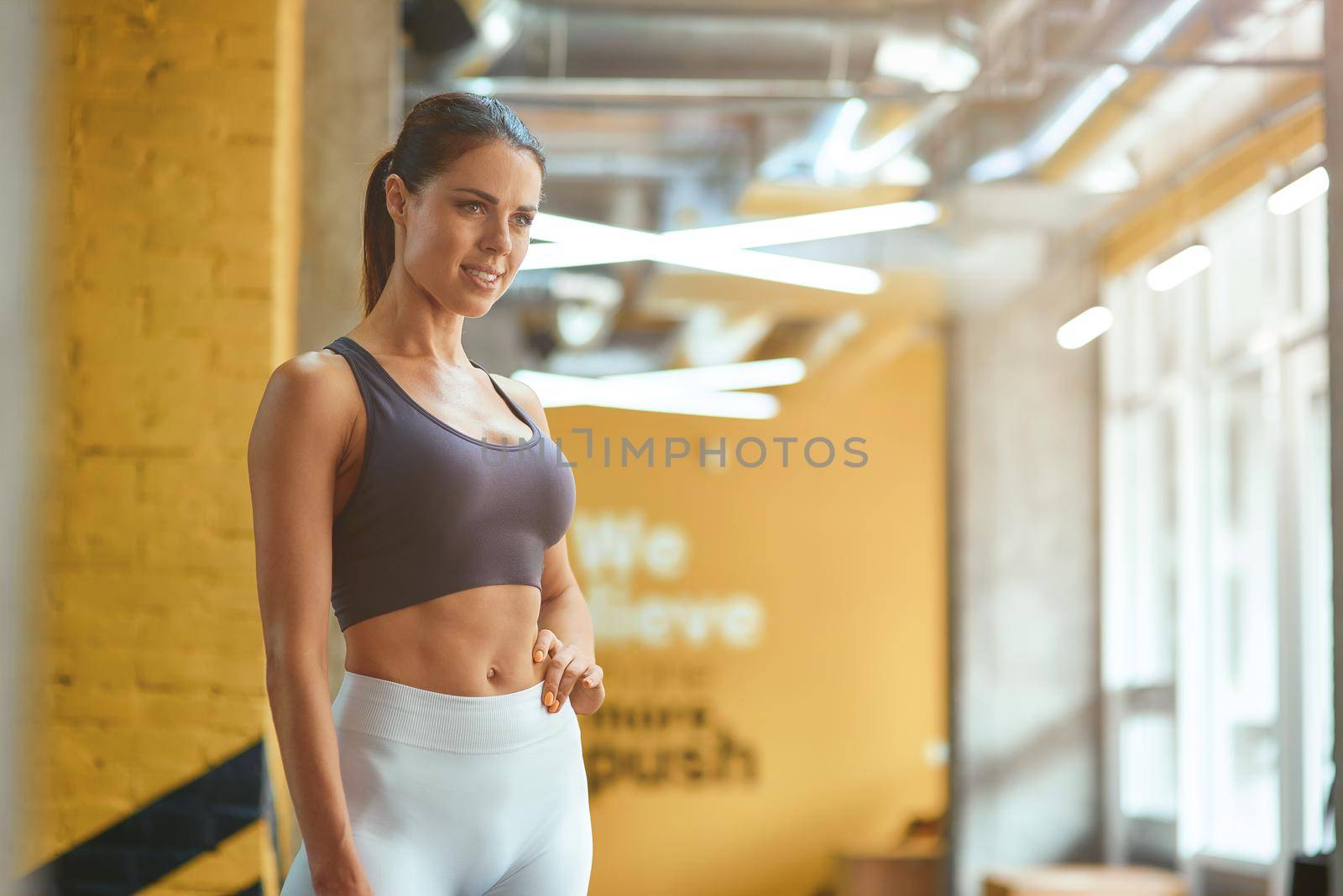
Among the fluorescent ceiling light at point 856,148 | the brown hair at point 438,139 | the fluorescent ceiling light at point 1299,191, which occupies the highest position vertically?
the fluorescent ceiling light at point 856,148

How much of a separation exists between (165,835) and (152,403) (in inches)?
33.0

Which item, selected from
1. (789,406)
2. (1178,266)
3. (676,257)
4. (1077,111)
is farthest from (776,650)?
(1077,111)

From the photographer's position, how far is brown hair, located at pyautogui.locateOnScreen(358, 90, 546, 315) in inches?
56.6

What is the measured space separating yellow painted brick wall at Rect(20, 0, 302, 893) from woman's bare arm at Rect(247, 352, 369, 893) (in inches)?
64.9

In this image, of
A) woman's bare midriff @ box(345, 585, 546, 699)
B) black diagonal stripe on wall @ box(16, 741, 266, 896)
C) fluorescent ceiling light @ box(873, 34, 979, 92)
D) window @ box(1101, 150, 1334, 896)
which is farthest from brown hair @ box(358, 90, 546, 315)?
window @ box(1101, 150, 1334, 896)

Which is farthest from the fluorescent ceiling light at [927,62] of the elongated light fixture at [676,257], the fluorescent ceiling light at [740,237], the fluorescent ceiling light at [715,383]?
the fluorescent ceiling light at [715,383]

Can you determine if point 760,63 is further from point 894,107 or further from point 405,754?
point 405,754

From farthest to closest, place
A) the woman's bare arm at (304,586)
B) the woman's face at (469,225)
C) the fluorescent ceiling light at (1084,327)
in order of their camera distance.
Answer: the fluorescent ceiling light at (1084,327) < the woman's face at (469,225) < the woman's bare arm at (304,586)

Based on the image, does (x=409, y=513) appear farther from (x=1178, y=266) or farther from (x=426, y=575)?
(x=1178, y=266)

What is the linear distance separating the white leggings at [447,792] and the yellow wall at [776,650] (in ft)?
29.4

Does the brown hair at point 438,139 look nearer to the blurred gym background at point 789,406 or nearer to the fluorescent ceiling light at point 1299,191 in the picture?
the blurred gym background at point 789,406

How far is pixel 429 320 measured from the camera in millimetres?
1491

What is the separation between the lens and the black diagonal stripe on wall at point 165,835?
286cm

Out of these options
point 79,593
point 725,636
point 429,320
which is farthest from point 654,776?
point 429,320
